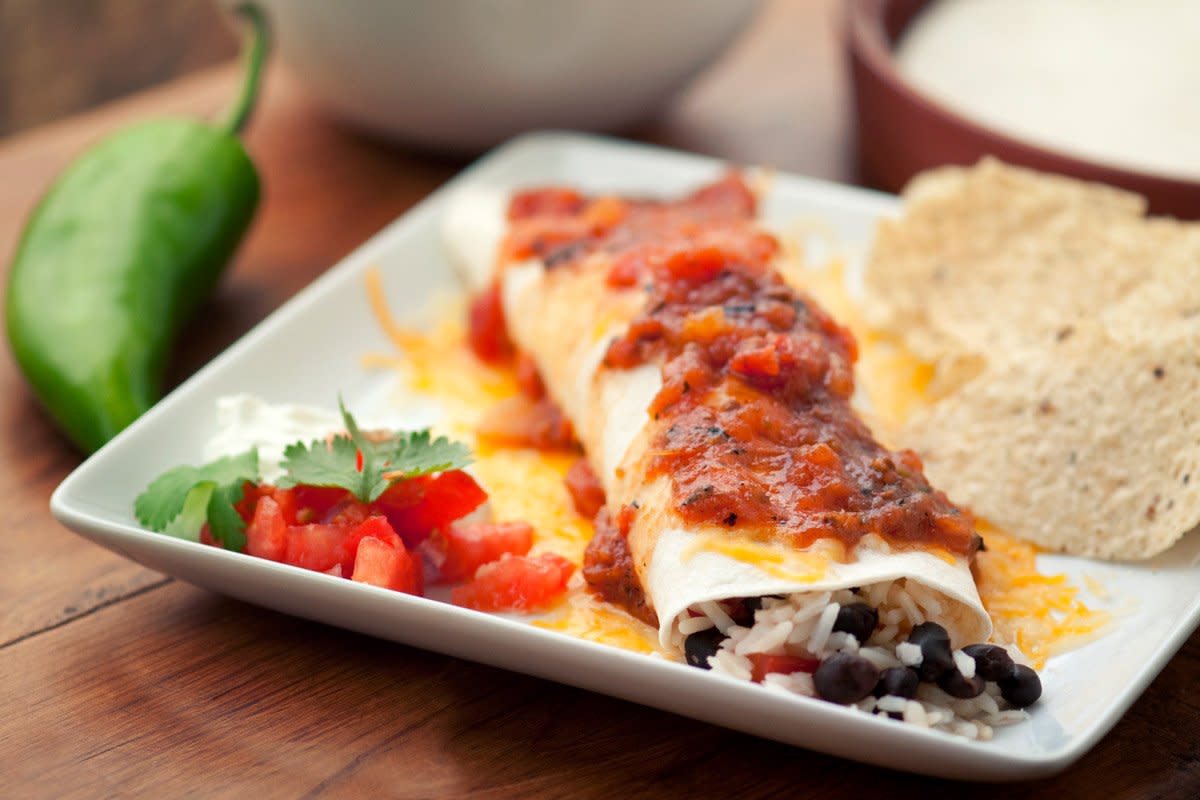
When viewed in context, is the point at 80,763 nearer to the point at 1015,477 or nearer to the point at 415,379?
the point at 415,379

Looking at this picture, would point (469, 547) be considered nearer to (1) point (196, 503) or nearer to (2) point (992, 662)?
(1) point (196, 503)

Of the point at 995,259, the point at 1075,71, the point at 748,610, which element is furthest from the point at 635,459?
the point at 1075,71

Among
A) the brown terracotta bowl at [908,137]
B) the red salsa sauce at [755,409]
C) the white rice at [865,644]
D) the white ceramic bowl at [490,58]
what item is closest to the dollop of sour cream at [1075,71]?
the brown terracotta bowl at [908,137]

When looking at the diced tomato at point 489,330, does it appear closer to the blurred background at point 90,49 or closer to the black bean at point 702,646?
the black bean at point 702,646

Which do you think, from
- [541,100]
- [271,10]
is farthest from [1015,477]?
[271,10]

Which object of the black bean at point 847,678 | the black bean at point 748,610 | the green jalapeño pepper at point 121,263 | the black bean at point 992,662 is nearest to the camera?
the black bean at point 847,678
